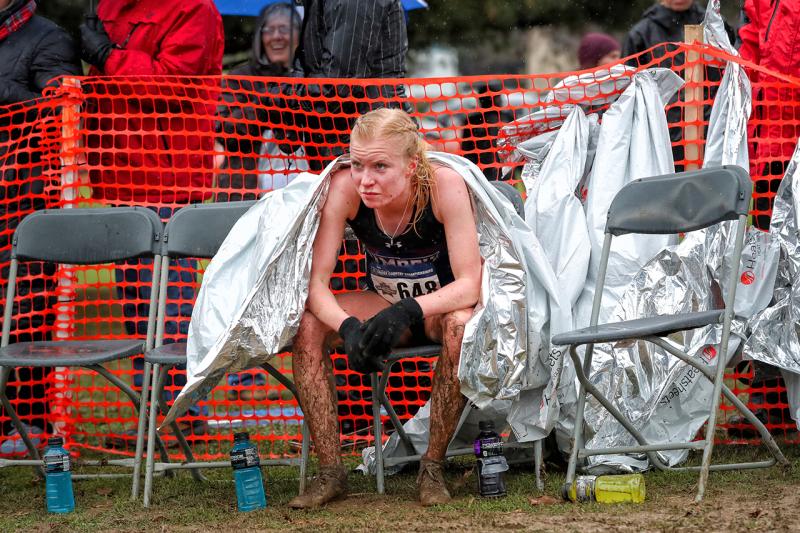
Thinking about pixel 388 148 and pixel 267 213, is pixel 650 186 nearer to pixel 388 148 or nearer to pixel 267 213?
pixel 388 148

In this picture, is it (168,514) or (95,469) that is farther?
(95,469)

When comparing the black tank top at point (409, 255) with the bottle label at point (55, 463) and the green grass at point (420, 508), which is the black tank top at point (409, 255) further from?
the bottle label at point (55, 463)

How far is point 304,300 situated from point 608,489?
1.39m

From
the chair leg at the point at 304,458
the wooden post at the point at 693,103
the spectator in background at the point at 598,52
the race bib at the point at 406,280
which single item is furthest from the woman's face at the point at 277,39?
the chair leg at the point at 304,458

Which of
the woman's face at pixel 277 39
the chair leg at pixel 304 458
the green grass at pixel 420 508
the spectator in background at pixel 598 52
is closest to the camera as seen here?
the green grass at pixel 420 508

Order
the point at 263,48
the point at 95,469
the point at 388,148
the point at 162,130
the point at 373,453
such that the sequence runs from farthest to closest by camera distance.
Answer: the point at 263,48 < the point at 162,130 < the point at 95,469 < the point at 373,453 < the point at 388,148

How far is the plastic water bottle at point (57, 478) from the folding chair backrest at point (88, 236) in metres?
0.94

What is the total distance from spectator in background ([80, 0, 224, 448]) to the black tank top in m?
1.49

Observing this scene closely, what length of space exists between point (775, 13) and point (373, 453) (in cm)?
280

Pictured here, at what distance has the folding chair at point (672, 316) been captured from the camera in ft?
13.5

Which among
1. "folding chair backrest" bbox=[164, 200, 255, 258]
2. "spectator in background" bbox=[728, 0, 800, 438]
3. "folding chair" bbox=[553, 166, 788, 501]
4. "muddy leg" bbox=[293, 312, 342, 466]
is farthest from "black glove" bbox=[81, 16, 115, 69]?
"spectator in background" bbox=[728, 0, 800, 438]

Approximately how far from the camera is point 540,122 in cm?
556

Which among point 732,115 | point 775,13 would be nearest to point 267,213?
point 732,115

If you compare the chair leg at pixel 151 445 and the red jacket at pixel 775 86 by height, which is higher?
the red jacket at pixel 775 86
